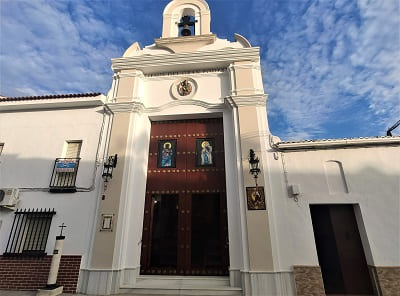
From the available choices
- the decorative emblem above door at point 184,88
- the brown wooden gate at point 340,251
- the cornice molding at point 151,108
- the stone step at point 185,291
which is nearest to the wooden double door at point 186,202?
the cornice molding at point 151,108

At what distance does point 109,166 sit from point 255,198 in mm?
4235

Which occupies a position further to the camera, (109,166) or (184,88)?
(184,88)

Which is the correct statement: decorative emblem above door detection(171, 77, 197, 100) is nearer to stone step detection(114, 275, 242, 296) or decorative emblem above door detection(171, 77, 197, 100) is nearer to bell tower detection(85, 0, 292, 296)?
bell tower detection(85, 0, 292, 296)

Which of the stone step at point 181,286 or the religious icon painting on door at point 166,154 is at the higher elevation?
the religious icon painting on door at point 166,154

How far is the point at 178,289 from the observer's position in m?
5.06

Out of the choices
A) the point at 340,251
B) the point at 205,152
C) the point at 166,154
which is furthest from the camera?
the point at 166,154

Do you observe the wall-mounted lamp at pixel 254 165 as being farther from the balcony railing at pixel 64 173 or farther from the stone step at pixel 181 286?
the balcony railing at pixel 64 173

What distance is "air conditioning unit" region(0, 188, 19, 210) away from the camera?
19.7 feet

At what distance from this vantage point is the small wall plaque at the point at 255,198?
219 inches

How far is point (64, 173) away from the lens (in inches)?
258

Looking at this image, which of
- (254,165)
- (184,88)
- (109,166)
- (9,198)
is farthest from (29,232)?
(254,165)

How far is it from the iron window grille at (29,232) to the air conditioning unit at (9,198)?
266mm

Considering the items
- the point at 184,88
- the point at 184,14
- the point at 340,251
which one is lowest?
the point at 340,251

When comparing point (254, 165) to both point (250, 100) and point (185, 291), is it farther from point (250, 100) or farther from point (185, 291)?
point (185, 291)
